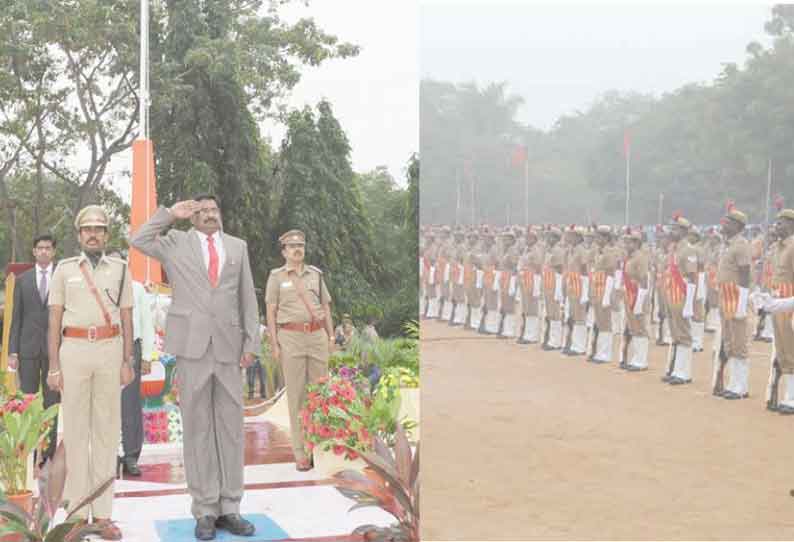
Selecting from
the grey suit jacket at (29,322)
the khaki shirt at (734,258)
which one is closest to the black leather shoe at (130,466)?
the grey suit jacket at (29,322)

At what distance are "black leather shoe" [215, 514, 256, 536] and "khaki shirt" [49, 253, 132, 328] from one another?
0.86m

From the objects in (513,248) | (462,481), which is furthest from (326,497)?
(513,248)

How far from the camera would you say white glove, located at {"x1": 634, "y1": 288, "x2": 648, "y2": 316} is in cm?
390

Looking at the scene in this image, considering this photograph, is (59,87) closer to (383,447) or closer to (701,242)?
(383,447)

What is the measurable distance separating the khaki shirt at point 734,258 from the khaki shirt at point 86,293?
2243 millimetres

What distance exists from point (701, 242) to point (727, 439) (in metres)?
0.62

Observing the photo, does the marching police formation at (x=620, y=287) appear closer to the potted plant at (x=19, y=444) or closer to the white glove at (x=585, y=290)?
the white glove at (x=585, y=290)

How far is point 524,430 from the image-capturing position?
3742 millimetres

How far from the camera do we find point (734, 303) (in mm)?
4020

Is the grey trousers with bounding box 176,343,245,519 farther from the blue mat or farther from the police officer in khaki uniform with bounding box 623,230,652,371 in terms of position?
the police officer in khaki uniform with bounding box 623,230,652,371

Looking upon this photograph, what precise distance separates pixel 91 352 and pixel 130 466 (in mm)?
1586

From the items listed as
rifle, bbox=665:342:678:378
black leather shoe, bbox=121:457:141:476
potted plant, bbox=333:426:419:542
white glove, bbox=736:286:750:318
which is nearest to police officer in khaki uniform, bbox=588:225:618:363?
rifle, bbox=665:342:678:378

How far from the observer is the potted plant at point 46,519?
3.75 metres

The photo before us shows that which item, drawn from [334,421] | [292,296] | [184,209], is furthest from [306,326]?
[184,209]
